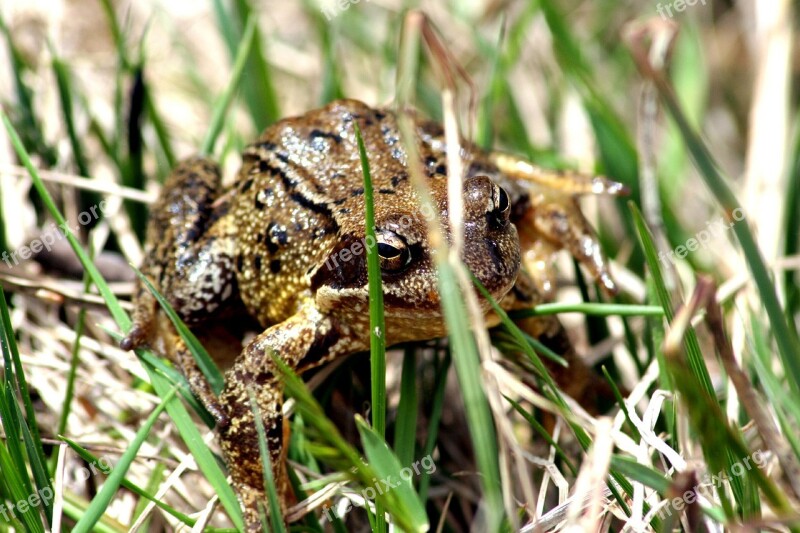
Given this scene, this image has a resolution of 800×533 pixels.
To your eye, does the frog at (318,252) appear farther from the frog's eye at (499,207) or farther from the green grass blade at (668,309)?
the green grass blade at (668,309)

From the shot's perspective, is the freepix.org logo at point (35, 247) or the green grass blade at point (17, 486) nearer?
the green grass blade at point (17, 486)

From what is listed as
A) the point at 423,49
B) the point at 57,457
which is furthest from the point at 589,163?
the point at 57,457

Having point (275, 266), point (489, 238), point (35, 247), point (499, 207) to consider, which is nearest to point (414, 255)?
point (489, 238)

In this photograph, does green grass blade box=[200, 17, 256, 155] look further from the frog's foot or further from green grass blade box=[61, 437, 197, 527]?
green grass blade box=[61, 437, 197, 527]

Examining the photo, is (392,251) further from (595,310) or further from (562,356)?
(562,356)

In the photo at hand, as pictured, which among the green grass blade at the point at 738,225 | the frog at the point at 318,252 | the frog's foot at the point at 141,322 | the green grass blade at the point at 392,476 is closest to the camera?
the green grass blade at the point at 738,225

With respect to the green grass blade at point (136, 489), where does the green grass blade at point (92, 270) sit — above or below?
above

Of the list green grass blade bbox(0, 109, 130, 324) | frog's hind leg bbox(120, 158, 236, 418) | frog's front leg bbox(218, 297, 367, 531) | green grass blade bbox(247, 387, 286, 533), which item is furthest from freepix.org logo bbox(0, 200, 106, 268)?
green grass blade bbox(247, 387, 286, 533)

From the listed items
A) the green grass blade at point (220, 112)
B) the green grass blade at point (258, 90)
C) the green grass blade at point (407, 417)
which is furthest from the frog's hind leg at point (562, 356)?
the green grass blade at point (258, 90)
